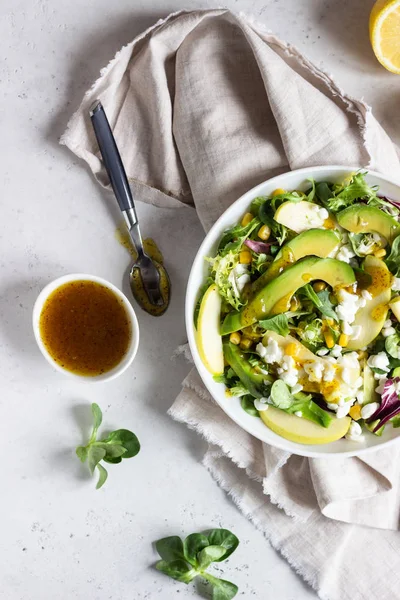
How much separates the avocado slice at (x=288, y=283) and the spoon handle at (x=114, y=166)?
61 cm

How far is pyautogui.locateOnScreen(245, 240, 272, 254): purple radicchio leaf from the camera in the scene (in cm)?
254

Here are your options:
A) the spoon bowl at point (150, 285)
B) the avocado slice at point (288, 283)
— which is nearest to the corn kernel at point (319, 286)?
the avocado slice at point (288, 283)

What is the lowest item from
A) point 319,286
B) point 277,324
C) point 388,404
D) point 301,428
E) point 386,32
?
point 301,428

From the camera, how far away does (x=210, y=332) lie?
8.46 ft

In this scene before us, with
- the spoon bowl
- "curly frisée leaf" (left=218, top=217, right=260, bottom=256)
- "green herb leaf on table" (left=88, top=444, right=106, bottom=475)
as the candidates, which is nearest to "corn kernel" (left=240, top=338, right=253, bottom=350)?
"curly frisée leaf" (left=218, top=217, right=260, bottom=256)

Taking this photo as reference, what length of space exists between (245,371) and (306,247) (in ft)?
1.73

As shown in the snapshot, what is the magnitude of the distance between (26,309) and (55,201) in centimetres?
49

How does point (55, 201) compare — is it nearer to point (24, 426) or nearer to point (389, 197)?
point (24, 426)

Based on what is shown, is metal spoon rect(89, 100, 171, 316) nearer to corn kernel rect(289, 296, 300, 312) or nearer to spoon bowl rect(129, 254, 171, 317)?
spoon bowl rect(129, 254, 171, 317)

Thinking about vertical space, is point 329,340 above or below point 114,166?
below

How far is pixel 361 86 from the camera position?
291 centimetres

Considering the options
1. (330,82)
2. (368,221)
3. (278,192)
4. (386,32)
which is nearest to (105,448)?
(278,192)

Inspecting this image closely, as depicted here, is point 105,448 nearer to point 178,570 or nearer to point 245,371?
point 178,570

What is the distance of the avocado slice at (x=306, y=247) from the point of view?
8.03 ft
